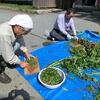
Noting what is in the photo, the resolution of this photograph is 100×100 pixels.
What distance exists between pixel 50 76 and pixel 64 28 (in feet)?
9.37

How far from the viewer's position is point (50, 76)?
5.86m

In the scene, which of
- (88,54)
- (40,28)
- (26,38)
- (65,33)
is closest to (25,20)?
(88,54)

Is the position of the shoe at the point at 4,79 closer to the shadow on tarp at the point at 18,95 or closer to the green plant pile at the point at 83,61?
the shadow on tarp at the point at 18,95

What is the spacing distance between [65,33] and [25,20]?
415 cm

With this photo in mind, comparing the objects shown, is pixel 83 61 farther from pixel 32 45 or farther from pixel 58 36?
pixel 32 45

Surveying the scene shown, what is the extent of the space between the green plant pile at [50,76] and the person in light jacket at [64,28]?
2.40 m

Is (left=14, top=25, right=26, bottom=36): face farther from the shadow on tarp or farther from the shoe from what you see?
the shoe

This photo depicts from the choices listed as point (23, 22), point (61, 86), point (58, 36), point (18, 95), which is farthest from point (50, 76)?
point (58, 36)

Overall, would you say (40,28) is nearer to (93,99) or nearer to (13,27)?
(93,99)

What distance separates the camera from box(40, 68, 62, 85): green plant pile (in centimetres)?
574

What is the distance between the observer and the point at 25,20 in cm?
420

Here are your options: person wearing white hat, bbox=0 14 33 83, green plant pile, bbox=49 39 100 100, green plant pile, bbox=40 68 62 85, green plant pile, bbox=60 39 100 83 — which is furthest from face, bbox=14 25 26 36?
green plant pile, bbox=60 39 100 83

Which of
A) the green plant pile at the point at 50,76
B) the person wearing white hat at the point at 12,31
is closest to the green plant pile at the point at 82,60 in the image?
the green plant pile at the point at 50,76

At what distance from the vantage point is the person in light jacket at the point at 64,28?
827 cm
